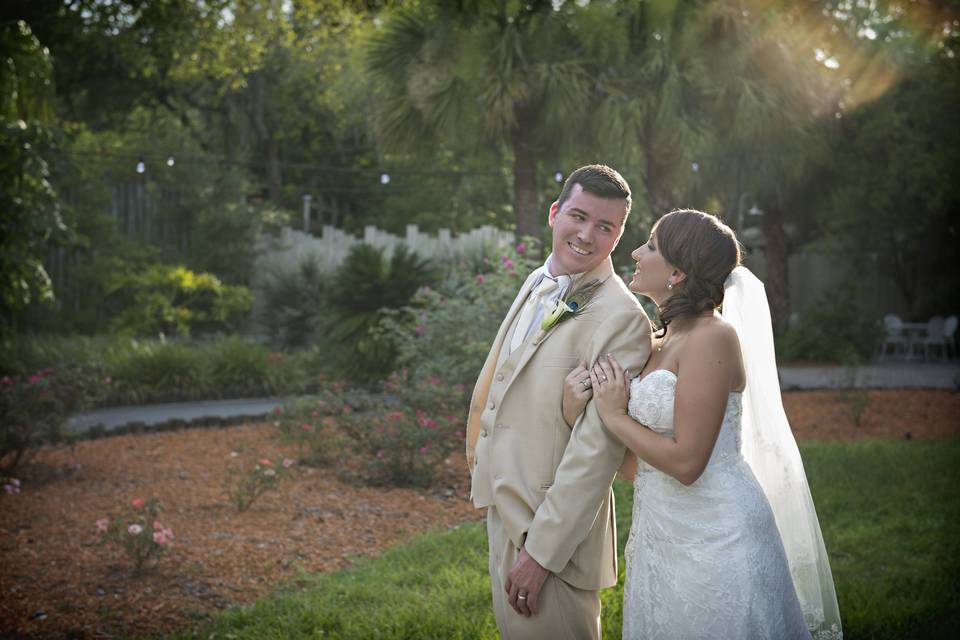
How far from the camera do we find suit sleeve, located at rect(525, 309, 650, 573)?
8.93 feet

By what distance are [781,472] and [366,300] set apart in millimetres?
10158

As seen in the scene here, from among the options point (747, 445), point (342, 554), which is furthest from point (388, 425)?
point (747, 445)

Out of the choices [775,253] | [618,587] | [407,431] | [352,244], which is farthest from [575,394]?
[775,253]

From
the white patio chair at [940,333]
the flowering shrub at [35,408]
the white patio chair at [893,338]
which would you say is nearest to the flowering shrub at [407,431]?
the flowering shrub at [35,408]

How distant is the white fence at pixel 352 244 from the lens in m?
14.8

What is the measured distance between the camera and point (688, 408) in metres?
2.78

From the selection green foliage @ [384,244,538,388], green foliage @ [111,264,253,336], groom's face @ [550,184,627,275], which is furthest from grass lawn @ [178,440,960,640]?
green foliage @ [111,264,253,336]

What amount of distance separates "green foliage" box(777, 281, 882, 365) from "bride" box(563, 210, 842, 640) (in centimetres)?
1634

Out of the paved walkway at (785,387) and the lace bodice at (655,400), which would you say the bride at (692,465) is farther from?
the paved walkway at (785,387)

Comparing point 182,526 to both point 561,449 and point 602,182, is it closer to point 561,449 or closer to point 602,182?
point 561,449

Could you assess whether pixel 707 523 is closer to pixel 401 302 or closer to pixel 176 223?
pixel 401 302

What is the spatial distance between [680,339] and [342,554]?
3970 mm

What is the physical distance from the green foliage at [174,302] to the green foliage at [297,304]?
3.69 feet

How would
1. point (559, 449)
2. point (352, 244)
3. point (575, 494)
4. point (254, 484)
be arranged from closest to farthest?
point (575, 494) → point (559, 449) → point (254, 484) → point (352, 244)
